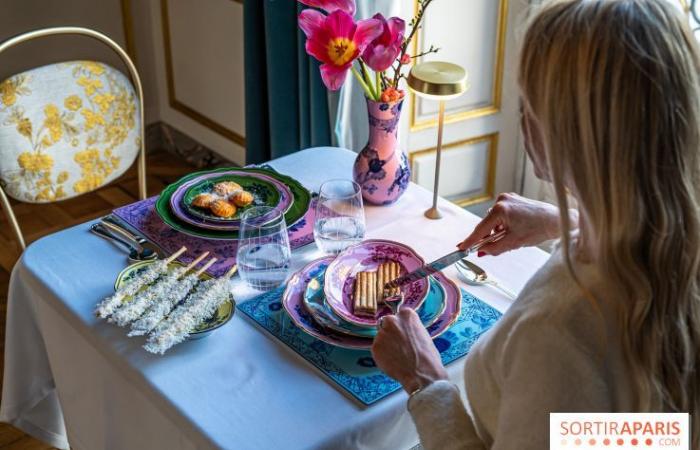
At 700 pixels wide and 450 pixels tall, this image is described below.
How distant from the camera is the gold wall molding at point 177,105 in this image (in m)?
3.40

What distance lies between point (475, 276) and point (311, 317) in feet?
1.02

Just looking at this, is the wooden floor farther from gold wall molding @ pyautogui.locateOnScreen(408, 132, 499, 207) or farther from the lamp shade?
the lamp shade

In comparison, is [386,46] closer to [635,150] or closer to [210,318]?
[210,318]

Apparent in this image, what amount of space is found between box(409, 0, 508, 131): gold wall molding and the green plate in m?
1.07

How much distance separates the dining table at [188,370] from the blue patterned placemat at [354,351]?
1cm

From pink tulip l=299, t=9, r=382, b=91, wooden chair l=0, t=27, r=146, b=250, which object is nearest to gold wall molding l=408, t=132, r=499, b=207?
wooden chair l=0, t=27, r=146, b=250

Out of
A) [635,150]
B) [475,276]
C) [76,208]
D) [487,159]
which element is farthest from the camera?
[76,208]

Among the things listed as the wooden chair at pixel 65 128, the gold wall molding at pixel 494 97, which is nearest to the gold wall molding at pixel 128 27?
the gold wall molding at pixel 494 97

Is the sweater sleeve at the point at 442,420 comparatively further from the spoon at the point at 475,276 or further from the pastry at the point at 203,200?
the pastry at the point at 203,200

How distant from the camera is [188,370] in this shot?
47.1 inches

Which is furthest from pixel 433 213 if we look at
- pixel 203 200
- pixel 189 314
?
pixel 189 314

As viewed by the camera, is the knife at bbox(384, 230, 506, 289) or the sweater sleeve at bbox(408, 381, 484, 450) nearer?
the sweater sleeve at bbox(408, 381, 484, 450)

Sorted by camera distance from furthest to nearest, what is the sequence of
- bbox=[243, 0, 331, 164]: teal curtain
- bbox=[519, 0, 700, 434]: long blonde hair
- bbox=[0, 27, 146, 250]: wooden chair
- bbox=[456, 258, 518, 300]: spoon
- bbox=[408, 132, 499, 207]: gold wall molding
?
bbox=[408, 132, 499, 207]: gold wall molding < bbox=[243, 0, 331, 164]: teal curtain < bbox=[0, 27, 146, 250]: wooden chair < bbox=[456, 258, 518, 300]: spoon < bbox=[519, 0, 700, 434]: long blonde hair

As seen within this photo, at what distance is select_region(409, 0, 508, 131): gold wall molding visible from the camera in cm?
265
